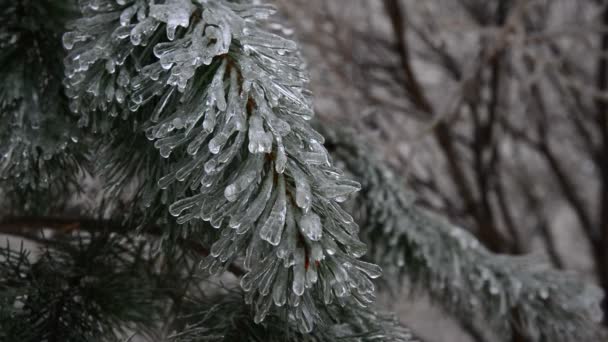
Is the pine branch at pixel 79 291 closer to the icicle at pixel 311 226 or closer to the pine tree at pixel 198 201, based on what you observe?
the pine tree at pixel 198 201

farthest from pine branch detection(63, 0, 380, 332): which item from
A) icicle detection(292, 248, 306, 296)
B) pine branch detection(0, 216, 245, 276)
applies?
pine branch detection(0, 216, 245, 276)

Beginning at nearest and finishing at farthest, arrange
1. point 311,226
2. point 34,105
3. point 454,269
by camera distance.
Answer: point 311,226 < point 34,105 < point 454,269

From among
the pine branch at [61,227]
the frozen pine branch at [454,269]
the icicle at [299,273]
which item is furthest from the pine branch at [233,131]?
the frozen pine branch at [454,269]

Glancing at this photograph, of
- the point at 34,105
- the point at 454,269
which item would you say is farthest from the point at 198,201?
the point at 454,269

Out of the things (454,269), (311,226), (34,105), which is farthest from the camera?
(454,269)

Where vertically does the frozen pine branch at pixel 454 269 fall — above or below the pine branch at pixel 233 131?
below

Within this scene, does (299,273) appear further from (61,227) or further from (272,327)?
(61,227)

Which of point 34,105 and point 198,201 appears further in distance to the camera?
point 34,105

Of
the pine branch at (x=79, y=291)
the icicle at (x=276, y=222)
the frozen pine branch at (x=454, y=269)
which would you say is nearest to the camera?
the icicle at (x=276, y=222)

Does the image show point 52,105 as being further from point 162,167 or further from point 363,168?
point 363,168
